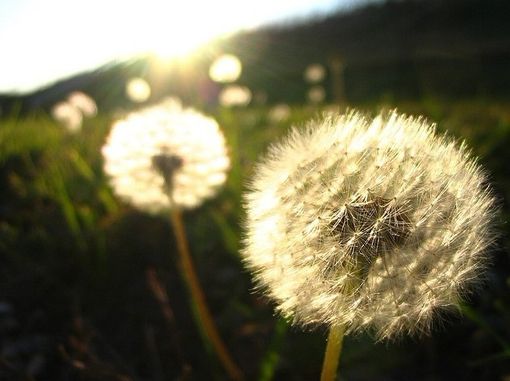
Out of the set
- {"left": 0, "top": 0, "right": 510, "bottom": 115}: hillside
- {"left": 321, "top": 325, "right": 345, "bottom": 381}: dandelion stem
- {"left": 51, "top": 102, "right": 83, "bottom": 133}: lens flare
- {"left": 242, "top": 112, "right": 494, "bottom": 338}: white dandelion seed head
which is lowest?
{"left": 0, "top": 0, "right": 510, "bottom": 115}: hillside

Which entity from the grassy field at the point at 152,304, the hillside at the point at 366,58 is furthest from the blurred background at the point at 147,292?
the hillside at the point at 366,58

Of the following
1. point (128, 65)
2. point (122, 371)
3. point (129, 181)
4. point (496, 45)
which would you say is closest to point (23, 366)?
point (122, 371)

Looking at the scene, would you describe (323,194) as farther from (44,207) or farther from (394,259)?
(44,207)

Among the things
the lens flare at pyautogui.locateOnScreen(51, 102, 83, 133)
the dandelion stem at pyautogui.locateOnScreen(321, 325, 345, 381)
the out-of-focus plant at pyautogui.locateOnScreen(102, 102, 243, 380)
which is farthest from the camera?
the lens flare at pyautogui.locateOnScreen(51, 102, 83, 133)

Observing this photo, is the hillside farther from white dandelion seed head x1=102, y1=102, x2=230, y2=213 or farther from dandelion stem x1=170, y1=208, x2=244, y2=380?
dandelion stem x1=170, y1=208, x2=244, y2=380

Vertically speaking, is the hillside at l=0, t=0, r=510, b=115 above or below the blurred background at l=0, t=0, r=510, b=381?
below

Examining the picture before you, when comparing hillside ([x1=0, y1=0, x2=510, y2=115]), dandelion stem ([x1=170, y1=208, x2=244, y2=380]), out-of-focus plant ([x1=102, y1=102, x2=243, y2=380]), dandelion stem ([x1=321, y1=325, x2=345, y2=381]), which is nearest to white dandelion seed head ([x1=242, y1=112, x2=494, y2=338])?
dandelion stem ([x1=321, y1=325, x2=345, y2=381])

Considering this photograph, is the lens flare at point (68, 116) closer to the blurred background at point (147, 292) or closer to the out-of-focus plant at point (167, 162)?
the blurred background at point (147, 292)
